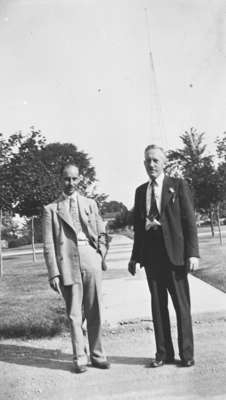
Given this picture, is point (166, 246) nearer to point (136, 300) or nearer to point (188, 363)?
point (188, 363)

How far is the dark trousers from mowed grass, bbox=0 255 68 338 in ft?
5.95

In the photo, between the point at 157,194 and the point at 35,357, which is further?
the point at 35,357

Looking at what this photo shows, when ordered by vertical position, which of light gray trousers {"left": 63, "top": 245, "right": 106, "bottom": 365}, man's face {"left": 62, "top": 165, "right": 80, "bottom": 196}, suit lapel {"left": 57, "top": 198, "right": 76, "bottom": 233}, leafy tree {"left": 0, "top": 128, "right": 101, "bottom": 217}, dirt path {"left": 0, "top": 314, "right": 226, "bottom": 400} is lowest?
dirt path {"left": 0, "top": 314, "right": 226, "bottom": 400}

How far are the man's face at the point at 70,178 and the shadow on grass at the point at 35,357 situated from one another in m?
1.51

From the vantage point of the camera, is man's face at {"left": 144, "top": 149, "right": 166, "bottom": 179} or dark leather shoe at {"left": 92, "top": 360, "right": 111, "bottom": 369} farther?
man's face at {"left": 144, "top": 149, "right": 166, "bottom": 179}

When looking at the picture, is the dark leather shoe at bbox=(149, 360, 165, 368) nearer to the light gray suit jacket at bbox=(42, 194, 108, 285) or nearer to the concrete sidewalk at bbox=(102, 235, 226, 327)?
the light gray suit jacket at bbox=(42, 194, 108, 285)

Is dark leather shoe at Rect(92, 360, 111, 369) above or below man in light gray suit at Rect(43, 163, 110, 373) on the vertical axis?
below

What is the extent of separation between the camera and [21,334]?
5.38m

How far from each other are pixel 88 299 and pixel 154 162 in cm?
134

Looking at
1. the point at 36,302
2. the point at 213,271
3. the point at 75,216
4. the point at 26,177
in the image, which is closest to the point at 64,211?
the point at 75,216

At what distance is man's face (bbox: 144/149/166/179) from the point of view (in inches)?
156

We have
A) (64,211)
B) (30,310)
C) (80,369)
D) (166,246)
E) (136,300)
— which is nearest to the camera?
(80,369)

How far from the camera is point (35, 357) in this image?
4.37 m

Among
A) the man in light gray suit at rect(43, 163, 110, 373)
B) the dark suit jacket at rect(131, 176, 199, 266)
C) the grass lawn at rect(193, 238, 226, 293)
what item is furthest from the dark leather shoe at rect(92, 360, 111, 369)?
the grass lawn at rect(193, 238, 226, 293)
